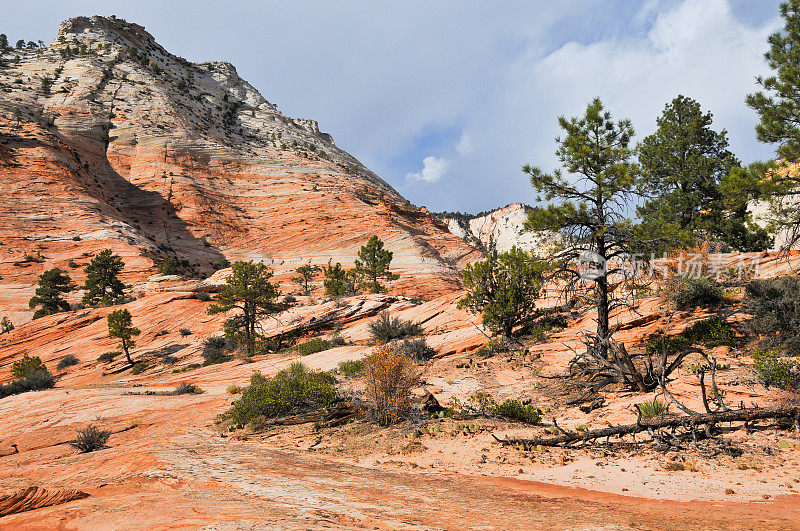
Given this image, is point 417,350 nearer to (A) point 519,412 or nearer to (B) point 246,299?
(A) point 519,412

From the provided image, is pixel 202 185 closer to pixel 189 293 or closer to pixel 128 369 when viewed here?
pixel 189 293

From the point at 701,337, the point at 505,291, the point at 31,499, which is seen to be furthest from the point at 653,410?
the point at 505,291

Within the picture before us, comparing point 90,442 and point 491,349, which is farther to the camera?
point 491,349

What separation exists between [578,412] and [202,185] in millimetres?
71501

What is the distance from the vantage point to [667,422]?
616cm

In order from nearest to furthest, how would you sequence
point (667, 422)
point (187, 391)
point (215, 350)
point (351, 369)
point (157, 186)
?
point (667, 422) → point (351, 369) → point (187, 391) → point (215, 350) → point (157, 186)

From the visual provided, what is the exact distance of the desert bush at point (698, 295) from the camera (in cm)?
1421

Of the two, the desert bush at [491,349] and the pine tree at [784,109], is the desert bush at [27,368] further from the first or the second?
the pine tree at [784,109]

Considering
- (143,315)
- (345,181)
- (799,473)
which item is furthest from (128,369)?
(345,181)

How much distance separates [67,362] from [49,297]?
47.5ft

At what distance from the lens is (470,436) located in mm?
7684

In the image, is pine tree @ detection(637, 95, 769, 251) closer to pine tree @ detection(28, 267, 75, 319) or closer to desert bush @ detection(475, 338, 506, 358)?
desert bush @ detection(475, 338, 506, 358)

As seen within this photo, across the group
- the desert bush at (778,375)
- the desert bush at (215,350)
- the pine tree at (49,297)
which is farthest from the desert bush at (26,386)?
the desert bush at (778,375)

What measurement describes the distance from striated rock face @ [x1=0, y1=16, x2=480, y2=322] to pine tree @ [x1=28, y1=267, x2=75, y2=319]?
6.48 ft
